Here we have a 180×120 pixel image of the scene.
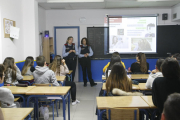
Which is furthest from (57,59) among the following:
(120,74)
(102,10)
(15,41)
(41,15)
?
(102,10)

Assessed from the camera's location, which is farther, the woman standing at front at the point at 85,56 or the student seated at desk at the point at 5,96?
the woman standing at front at the point at 85,56

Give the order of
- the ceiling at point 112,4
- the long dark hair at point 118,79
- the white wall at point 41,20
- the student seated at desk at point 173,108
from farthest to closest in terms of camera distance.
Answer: the white wall at point 41,20 < the ceiling at point 112,4 < the long dark hair at point 118,79 < the student seated at desk at point 173,108

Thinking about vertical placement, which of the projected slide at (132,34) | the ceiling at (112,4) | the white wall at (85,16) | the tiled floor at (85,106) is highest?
the ceiling at (112,4)

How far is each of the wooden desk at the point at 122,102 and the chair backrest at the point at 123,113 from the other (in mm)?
179

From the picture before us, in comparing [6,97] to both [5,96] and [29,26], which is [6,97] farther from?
[29,26]

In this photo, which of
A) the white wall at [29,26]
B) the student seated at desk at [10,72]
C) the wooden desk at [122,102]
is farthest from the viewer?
the white wall at [29,26]

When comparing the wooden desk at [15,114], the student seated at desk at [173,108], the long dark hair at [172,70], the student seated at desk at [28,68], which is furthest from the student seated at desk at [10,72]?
the student seated at desk at [173,108]

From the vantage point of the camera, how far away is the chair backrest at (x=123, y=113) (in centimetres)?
228

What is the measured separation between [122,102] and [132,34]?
5.60m

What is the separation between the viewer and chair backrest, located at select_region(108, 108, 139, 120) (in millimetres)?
2275

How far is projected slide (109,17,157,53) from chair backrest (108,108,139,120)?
5.77 metres

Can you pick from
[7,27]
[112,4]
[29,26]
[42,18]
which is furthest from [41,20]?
[7,27]

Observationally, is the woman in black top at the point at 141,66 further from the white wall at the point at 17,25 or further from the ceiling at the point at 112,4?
the white wall at the point at 17,25

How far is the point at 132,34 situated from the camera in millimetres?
7906
